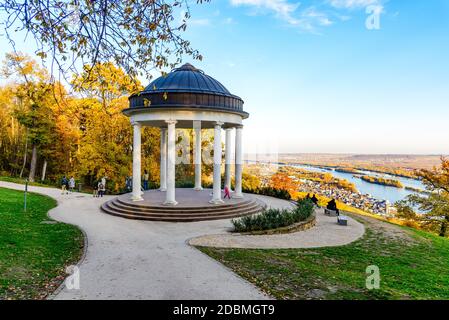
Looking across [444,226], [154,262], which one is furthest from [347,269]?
[444,226]

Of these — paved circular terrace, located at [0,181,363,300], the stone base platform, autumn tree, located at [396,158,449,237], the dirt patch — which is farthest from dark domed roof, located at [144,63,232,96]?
autumn tree, located at [396,158,449,237]

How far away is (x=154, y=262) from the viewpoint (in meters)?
8.96

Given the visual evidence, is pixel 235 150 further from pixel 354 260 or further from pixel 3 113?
pixel 3 113

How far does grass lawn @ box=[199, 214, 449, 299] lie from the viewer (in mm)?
7133

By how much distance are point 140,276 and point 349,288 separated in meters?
5.34

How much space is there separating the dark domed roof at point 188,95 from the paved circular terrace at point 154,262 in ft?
21.5

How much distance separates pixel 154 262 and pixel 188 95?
398 inches

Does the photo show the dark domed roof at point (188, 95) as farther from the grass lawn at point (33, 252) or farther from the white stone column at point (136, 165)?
the grass lawn at point (33, 252)

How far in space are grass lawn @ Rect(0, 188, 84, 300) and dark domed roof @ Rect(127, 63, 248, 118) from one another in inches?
306

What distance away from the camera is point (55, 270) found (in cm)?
838

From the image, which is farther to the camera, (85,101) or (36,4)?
(85,101)

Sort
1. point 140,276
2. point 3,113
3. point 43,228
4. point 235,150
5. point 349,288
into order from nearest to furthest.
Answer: point 349,288
point 140,276
point 43,228
point 235,150
point 3,113

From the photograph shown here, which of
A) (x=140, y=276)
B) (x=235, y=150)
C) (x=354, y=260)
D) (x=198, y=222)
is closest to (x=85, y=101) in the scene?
(x=235, y=150)

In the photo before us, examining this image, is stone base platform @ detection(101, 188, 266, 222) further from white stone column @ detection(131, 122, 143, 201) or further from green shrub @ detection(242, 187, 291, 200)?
green shrub @ detection(242, 187, 291, 200)
